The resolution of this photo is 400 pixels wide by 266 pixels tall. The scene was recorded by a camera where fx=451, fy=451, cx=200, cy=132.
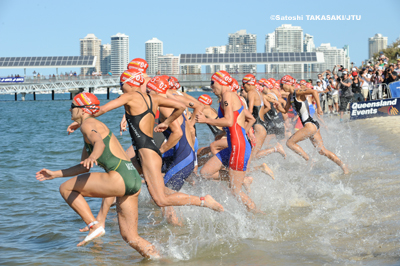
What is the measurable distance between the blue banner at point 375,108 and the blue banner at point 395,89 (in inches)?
11.0

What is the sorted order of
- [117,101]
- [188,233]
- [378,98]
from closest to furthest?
[117,101]
[188,233]
[378,98]

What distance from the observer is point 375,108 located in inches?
771

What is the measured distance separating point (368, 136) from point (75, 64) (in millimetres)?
66484

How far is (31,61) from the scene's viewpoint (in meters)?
74.4

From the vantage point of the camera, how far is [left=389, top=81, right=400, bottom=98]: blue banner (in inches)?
720

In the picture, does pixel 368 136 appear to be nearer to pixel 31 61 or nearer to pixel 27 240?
pixel 27 240

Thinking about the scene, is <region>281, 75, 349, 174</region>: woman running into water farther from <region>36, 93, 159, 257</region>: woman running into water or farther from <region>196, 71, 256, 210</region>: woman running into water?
<region>36, 93, 159, 257</region>: woman running into water

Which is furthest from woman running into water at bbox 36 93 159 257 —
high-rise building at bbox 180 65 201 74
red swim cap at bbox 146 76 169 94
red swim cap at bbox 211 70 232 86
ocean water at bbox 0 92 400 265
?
high-rise building at bbox 180 65 201 74

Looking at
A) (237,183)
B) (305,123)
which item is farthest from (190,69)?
(237,183)

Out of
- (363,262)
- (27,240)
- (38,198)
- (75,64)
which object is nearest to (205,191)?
(27,240)

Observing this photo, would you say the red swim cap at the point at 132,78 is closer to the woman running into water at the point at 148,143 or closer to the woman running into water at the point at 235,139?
the woman running into water at the point at 148,143

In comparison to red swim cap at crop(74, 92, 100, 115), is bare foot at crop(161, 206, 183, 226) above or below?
below

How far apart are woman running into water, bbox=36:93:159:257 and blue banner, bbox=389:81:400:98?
16.0 metres

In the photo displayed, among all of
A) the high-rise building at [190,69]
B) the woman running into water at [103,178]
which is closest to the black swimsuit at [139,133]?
the woman running into water at [103,178]
